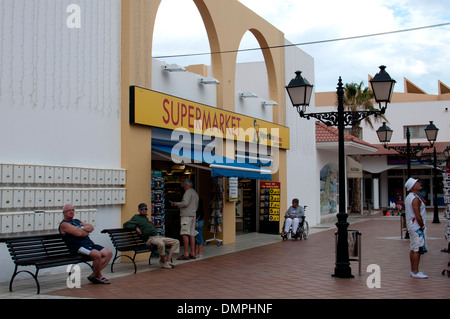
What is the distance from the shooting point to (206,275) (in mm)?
9484

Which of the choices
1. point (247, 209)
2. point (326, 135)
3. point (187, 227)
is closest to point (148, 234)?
point (187, 227)

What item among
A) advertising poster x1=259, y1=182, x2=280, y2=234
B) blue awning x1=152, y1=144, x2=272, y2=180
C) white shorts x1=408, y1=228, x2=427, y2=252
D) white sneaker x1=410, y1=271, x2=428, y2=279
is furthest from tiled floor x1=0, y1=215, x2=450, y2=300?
advertising poster x1=259, y1=182, x2=280, y2=234

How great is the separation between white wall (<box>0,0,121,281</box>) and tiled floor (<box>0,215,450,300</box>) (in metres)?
1.45

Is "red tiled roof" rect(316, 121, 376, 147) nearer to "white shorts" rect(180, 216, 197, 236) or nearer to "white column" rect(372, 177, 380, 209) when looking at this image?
"white shorts" rect(180, 216, 197, 236)

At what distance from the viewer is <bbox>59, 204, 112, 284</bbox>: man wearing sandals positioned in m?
8.14

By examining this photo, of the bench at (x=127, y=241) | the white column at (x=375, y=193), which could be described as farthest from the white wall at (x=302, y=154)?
the white column at (x=375, y=193)

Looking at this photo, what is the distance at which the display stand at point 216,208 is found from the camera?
1430 centimetres

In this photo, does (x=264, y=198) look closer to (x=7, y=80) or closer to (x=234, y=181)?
(x=234, y=181)

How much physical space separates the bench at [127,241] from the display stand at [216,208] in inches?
169

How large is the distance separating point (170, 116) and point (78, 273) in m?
4.47

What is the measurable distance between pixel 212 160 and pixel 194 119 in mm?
1161

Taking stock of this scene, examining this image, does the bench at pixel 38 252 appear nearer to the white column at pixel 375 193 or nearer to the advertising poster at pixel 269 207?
the advertising poster at pixel 269 207

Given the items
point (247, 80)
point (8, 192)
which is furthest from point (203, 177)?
point (8, 192)
